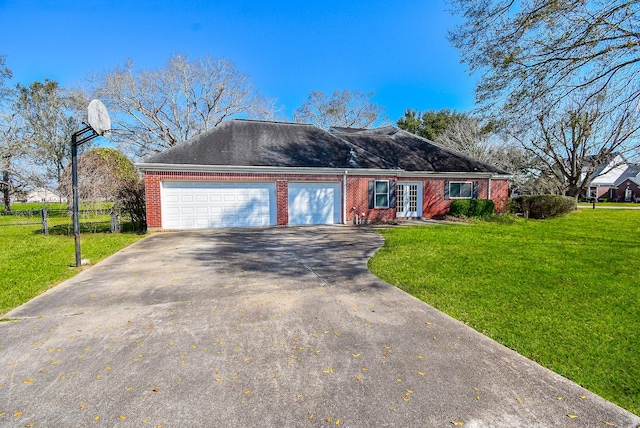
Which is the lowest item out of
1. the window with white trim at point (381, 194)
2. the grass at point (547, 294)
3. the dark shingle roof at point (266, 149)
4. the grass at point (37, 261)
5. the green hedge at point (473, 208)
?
the grass at point (547, 294)

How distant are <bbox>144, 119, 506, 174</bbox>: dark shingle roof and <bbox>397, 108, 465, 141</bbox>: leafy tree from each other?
52.3 feet

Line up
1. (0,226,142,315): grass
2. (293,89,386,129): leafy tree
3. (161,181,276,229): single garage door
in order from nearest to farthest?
1. (0,226,142,315): grass
2. (161,181,276,229): single garage door
3. (293,89,386,129): leafy tree

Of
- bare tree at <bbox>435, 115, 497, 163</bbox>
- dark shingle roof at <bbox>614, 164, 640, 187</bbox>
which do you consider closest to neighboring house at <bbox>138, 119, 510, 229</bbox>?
bare tree at <bbox>435, 115, 497, 163</bbox>

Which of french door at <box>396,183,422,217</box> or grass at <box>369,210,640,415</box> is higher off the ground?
french door at <box>396,183,422,217</box>

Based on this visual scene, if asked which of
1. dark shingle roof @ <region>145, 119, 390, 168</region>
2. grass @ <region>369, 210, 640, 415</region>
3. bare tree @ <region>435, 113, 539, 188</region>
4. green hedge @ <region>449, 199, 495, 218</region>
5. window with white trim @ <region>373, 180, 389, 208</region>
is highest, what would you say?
A: bare tree @ <region>435, 113, 539, 188</region>

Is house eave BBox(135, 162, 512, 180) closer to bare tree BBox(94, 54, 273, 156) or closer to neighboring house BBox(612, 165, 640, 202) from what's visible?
bare tree BBox(94, 54, 273, 156)

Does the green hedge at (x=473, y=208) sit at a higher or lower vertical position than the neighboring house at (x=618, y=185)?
lower

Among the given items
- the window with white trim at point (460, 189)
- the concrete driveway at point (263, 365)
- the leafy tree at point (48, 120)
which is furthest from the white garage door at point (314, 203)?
the leafy tree at point (48, 120)

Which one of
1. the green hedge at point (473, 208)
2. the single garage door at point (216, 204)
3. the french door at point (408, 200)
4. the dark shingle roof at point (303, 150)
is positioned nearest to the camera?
the single garage door at point (216, 204)

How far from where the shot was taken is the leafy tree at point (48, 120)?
2467 cm

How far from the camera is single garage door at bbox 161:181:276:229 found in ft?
39.2

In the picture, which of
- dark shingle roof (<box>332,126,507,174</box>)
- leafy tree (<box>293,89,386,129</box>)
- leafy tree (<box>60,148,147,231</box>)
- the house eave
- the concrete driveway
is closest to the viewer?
the concrete driveway

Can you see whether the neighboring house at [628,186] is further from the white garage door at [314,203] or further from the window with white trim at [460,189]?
the white garage door at [314,203]

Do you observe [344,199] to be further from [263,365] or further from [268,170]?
[263,365]
